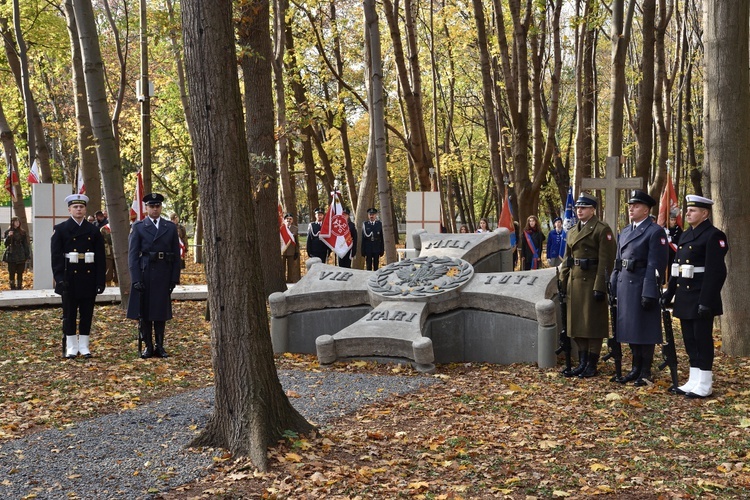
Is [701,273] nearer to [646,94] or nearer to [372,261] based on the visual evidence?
[646,94]

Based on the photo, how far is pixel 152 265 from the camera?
10.6m

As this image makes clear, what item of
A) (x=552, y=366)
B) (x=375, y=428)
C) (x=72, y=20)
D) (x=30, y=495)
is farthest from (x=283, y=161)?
(x=30, y=495)

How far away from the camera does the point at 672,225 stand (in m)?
17.2

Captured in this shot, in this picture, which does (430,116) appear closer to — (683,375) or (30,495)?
(683,375)

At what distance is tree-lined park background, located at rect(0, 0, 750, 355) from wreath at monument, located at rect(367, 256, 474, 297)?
10.3 feet

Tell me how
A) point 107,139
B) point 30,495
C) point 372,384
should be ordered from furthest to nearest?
point 107,139 → point 372,384 → point 30,495

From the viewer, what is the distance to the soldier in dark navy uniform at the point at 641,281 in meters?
8.43

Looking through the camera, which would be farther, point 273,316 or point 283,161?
point 283,161

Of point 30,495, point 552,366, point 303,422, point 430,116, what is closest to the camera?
point 30,495

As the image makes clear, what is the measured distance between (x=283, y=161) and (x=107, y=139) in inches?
254

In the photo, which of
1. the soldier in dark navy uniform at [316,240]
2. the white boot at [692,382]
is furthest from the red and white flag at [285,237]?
the white boot at [692,382]

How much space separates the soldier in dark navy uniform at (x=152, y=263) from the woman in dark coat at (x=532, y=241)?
11.9m

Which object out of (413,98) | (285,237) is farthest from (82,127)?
(413,98)

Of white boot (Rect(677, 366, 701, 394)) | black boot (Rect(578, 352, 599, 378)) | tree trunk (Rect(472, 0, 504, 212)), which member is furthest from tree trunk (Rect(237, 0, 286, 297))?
white boot (Rect(677, 366, 701, 394))
